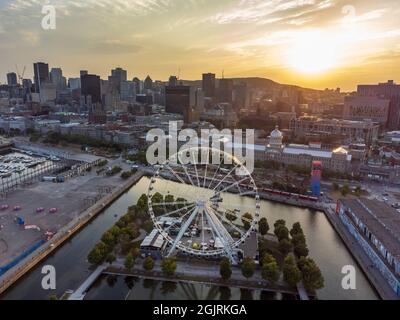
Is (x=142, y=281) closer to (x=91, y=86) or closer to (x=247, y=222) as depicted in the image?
(x=247, y=222)

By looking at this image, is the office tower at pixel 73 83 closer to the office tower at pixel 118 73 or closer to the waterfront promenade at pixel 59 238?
the office tower at pixel 118 73

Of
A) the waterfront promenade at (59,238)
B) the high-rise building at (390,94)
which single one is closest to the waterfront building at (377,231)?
the waterfront promenade at (59,238)

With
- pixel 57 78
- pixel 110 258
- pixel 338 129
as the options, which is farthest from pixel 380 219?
pixel 57 78

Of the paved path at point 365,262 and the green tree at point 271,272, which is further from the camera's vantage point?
the green tree at point 271,272

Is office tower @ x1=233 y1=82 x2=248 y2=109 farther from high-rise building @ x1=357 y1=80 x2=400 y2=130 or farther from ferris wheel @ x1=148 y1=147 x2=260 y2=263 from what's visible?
ferris wheel @ x1=148 y1=147 x2=260 y2=263
